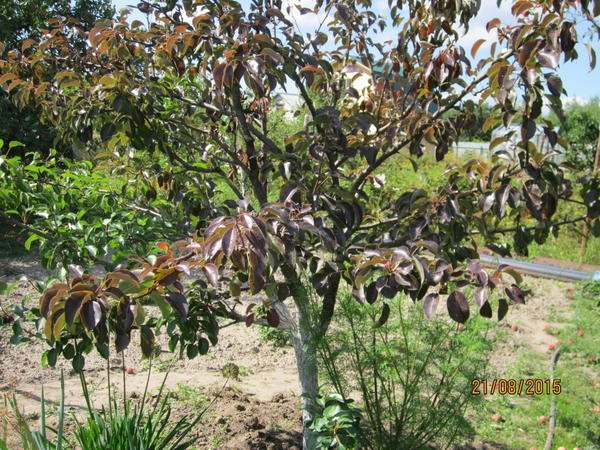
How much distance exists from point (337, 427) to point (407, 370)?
43cm

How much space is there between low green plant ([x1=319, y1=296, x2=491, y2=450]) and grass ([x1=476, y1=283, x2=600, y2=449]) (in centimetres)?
29

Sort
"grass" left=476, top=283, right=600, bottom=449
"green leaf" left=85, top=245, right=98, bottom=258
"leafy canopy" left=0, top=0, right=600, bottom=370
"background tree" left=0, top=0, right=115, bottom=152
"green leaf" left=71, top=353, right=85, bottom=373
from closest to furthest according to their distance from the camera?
1. "leafy canopy" left=0, top=0, right=600, bottom=370
2. "green leaf" left=71, top=353, right=85, bottom=373
3. "green leaf" left=85, top=245, right=98, bottom=258
4. "grass" left=476, top=283, right=600, bottom=449
5. "background tree" left=0, top=0, right=115, bottom=152

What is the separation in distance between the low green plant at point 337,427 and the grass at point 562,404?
2.58 ft

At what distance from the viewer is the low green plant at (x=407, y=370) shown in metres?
2.45

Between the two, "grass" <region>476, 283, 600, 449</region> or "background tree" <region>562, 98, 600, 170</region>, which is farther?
"background tree" <region>562, 98, 600, 170</region>

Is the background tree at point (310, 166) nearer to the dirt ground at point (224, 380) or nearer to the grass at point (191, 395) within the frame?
the dirt ground at point (224, 380)

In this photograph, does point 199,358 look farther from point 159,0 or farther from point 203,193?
point 159,0

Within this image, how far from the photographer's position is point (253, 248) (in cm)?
133

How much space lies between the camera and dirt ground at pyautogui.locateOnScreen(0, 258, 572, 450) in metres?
3.04

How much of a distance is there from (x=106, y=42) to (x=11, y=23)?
6768 mm

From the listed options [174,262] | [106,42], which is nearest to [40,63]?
[106,42]
